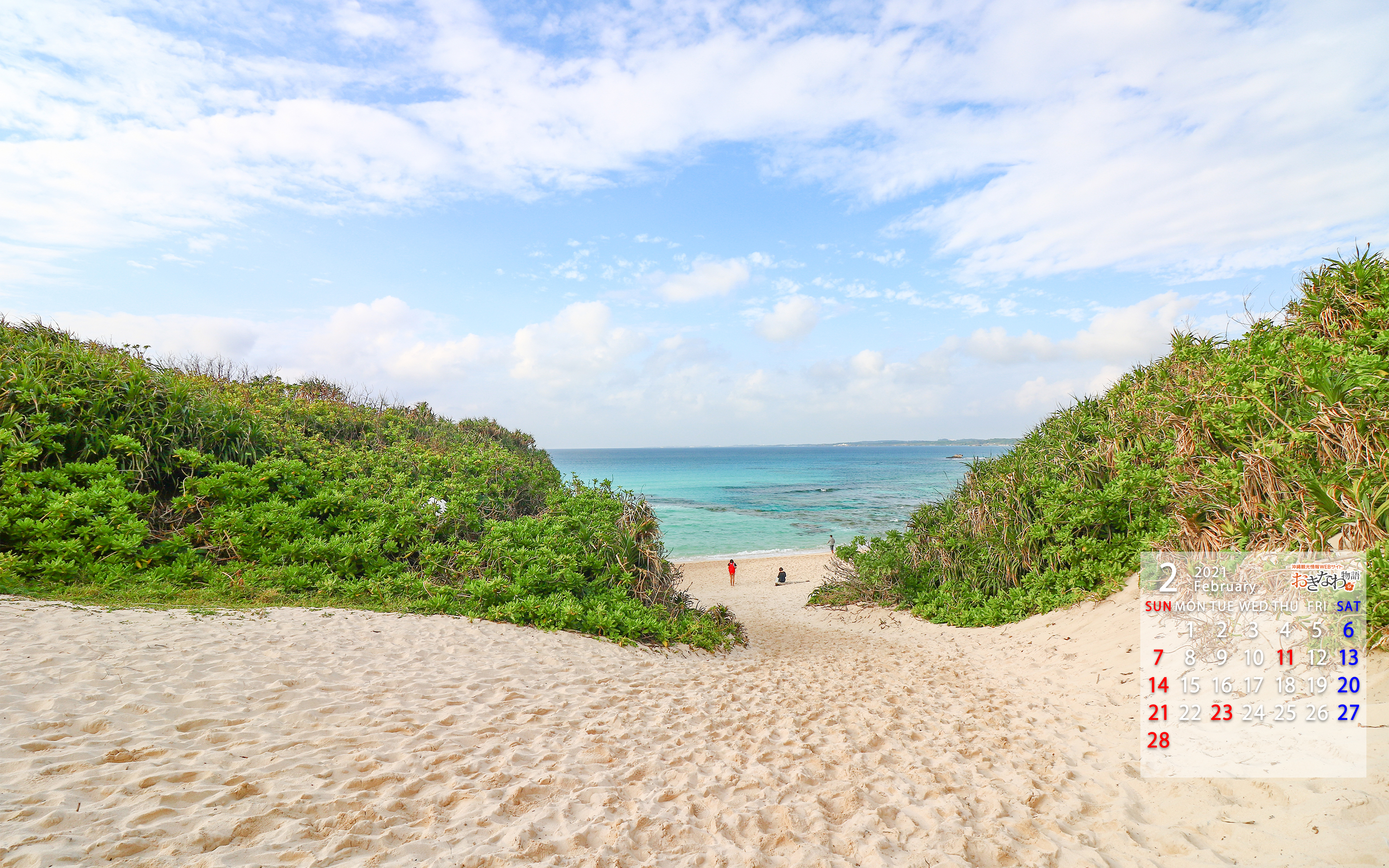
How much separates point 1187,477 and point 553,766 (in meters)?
8.14

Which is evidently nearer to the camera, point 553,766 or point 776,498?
point 553,766

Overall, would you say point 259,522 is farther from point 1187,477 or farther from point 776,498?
point 776,498

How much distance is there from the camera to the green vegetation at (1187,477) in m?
5.63

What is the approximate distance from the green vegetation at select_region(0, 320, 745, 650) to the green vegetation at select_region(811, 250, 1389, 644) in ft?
15.8

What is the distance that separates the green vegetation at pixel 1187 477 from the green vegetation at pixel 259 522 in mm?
4824

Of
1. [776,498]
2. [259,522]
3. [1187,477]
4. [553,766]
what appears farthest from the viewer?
[776,498]

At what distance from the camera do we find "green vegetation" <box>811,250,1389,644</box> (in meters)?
5.63

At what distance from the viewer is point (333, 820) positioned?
3.26 m
